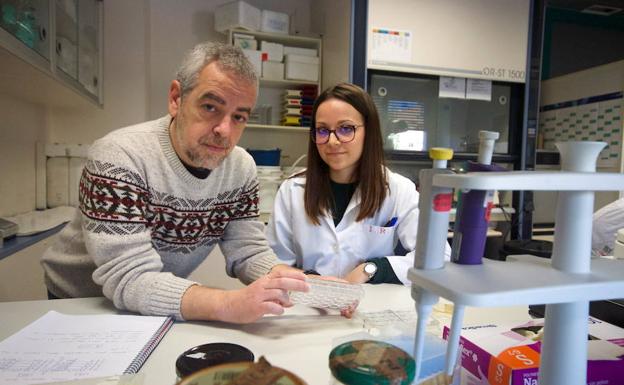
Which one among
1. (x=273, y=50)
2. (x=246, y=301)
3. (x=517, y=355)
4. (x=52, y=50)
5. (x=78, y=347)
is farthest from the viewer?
(x=273, y=50)

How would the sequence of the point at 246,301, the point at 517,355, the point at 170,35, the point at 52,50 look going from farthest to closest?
the point at 170,35 < the point at 52,50 < the point at 246,301 < the point at 517,355

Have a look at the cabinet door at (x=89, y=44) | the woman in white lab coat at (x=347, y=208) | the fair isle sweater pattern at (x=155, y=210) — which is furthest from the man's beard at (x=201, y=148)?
the cabinet door at (x=89, y=44)

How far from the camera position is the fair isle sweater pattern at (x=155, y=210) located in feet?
2.95

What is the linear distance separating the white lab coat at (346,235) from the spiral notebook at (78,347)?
0.71 m

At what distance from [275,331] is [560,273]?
533mm

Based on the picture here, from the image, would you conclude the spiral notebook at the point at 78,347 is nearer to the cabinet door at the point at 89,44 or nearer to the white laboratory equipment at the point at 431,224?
the white laboratory equipment at the point at 431,224

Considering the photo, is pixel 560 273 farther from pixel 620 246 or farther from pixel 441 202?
pixel 620 246

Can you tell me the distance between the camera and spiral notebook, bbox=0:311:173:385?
62 cm

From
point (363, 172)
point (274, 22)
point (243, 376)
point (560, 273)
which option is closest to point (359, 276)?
point (363, 172)

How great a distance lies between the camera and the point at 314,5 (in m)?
2.99

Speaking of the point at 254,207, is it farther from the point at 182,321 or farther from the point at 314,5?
the point at 314,5

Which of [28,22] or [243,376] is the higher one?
[28,22]

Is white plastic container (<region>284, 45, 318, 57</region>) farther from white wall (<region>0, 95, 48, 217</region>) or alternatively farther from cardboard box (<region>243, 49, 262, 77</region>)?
white wall (<region>0, 95, 48, 217</region>)

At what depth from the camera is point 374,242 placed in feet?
4.77
